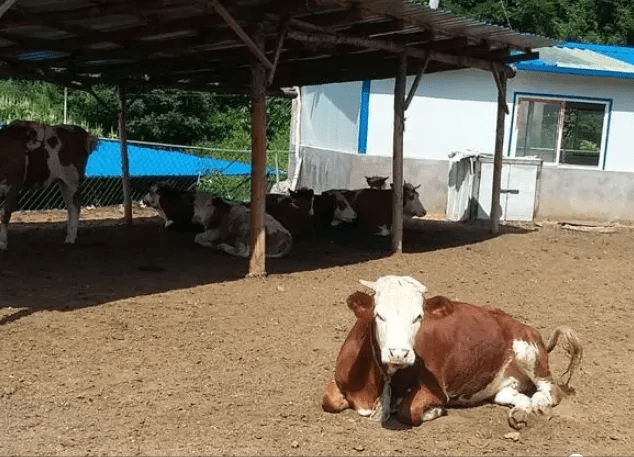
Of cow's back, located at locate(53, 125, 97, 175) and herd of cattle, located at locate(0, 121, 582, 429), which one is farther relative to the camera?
cow's back, located at locate(53, 125, 97, 175)

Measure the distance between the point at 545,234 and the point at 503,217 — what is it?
106 inches

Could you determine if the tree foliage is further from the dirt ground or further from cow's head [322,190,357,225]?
the dirt ground

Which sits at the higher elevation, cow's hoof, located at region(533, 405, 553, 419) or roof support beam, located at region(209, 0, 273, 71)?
roof support beam, located at region(209, 0, 273, 71)

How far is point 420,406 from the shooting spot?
4.72m

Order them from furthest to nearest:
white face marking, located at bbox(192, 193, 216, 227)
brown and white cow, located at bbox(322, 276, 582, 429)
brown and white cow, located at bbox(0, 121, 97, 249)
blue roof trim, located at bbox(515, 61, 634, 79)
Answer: blue roof trim, located at bbox(515, 61, 634, 79) < white face marking, located at bbox(192, 193, 216, 227) < brown and white cow, located at bbox(0, 121, 97, 249) < brown and white cow, located at bbox(322, 276, 582, 429)

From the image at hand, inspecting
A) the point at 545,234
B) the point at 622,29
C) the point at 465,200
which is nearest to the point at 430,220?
the point at 465,200

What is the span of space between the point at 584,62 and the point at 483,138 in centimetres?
292

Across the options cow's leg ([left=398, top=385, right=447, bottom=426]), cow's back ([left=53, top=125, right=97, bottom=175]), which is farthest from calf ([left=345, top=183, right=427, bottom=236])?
cow's leg ([left=398, top=385, right=447, bottom=426])

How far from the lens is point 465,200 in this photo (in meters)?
17.5

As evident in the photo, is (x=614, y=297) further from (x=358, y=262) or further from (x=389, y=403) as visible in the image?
(x=389, y=403)

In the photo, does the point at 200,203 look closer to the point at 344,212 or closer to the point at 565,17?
the point at 344,212

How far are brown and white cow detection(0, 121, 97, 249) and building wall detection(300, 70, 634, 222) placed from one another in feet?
27.8

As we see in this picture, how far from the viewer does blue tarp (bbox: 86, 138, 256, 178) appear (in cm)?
1784

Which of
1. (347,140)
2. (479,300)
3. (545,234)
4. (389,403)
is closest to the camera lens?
(389,403)
